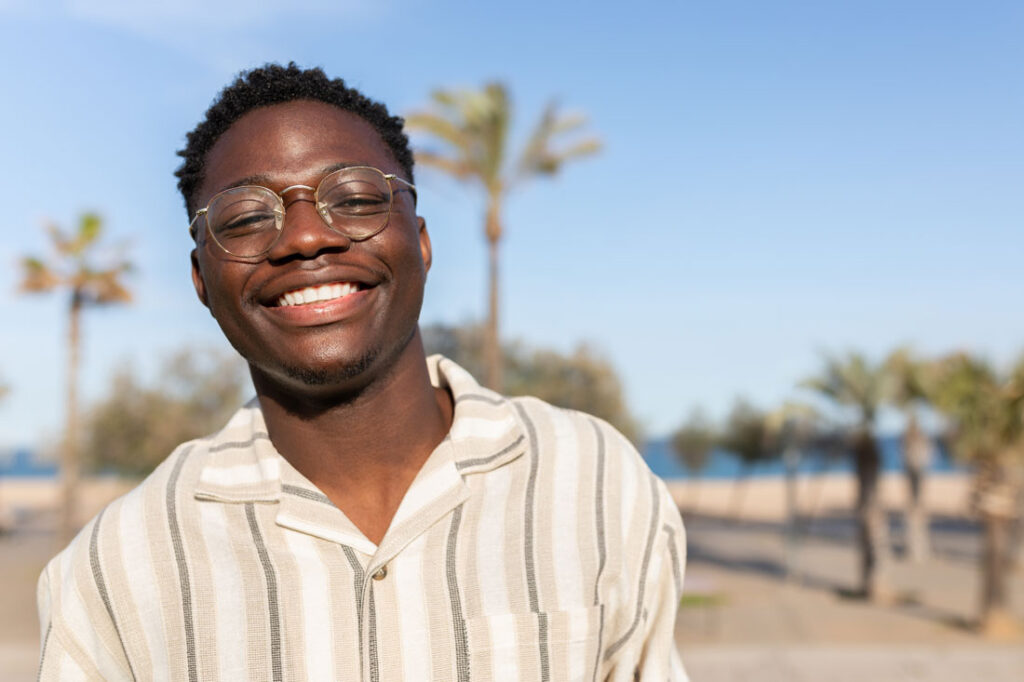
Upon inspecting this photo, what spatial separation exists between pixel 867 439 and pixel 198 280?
20.3 m

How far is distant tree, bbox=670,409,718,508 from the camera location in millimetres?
52062

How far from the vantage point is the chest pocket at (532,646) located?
5.64ft

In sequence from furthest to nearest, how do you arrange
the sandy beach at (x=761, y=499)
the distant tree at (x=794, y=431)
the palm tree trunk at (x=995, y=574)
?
the sandy beach at (x=761, y=499) < the distant tree at (x=794, y=431) < the palm tree trunk at (x=995, y=574)

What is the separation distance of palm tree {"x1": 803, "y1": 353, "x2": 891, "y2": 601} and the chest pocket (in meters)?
20.0

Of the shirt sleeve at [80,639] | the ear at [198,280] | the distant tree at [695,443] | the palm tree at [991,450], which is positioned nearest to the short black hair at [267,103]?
the ear at [198,280]

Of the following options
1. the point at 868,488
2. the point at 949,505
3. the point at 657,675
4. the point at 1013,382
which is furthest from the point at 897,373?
the point at 949,505

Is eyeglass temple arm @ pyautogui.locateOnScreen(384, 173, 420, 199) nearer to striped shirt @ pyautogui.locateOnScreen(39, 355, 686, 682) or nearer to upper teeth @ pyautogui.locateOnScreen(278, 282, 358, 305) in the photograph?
upper teeth @ pyautogui.locateOnScreen(278, 282, 358, 305)

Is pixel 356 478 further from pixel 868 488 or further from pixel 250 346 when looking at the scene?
pixel 868 488

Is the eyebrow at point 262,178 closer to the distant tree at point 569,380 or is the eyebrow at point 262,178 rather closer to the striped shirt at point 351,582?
the striped shirt at point 351,582

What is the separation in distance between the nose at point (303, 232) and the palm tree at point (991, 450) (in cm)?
1614

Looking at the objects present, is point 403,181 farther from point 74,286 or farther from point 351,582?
point 74,286

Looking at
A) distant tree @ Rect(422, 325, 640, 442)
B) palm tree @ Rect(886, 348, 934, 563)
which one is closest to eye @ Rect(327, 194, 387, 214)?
palm tree @ Rect(886, 348, 934, 563)

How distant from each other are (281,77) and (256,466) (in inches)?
29.4

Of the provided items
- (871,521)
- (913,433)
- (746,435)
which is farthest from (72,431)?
(746,435)
